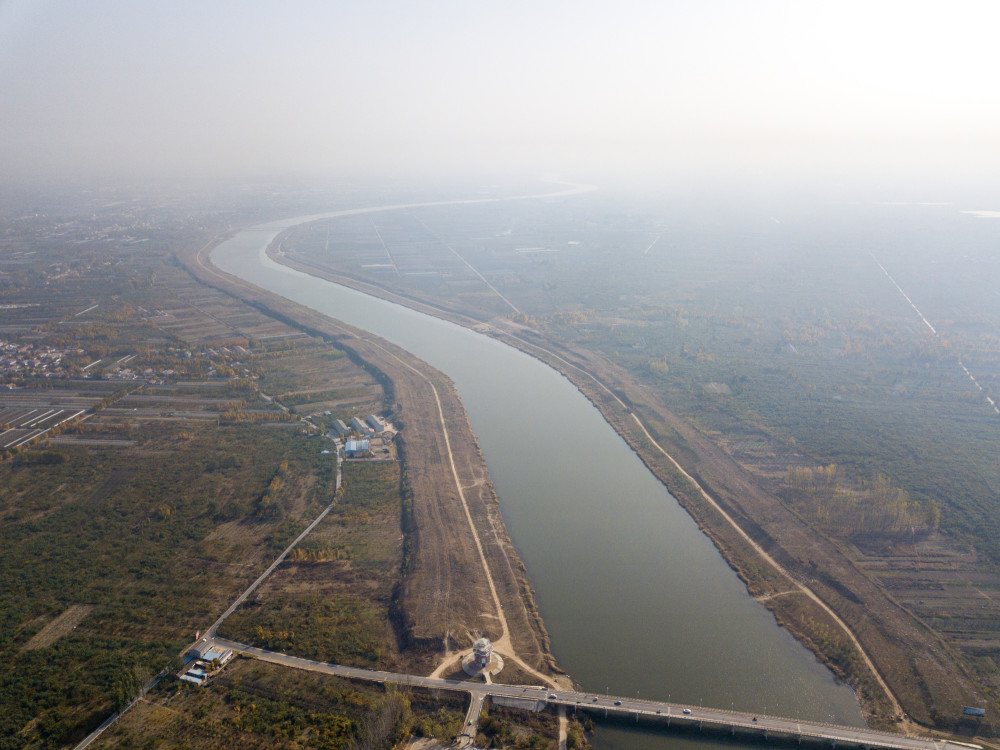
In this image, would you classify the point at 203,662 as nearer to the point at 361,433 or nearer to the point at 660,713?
the point at 660,713

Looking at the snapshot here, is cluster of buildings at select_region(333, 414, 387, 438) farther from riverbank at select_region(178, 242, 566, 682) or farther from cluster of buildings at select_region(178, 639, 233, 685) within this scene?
cluster of buildings at select_region(178, 639, 233, 685)

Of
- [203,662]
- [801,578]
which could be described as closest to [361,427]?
[203,662]

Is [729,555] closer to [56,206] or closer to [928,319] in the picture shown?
[928,319]

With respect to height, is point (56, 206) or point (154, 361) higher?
point (56, 206)

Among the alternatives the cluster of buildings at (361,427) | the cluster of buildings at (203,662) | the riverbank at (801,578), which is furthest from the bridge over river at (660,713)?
the cluster of buildings at (361,427)

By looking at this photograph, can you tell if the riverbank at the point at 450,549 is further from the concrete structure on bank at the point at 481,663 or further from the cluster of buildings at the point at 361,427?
the cluster of buildings at the point at 361,427

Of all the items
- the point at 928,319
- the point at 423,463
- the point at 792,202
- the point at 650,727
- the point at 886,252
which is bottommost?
the point at 650,727

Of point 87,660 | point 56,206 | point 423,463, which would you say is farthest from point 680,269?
point 56,206
